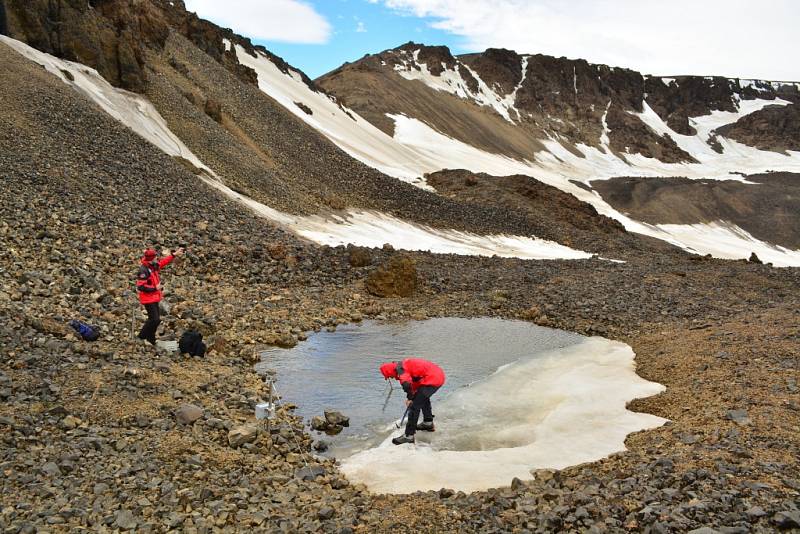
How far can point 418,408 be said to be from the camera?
9898 millimetres

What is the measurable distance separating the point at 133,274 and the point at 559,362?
9.96 metres

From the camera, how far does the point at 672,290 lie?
69.3ft

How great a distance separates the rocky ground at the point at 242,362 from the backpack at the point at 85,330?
0.23 m

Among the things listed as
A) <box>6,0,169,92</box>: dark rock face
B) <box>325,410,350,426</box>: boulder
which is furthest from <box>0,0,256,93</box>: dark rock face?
<box>325,410,350,426</box>: boulder

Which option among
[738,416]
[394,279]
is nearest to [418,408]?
[738,416]

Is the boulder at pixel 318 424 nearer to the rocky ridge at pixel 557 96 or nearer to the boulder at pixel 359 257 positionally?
the boulder at pixel 359 257

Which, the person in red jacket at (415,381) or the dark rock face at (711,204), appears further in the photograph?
the dark rock face at (711,204)

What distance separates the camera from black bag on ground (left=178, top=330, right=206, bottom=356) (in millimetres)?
11742

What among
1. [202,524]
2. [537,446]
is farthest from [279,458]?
[537,446]

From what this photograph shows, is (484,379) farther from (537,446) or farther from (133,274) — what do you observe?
(133,274)

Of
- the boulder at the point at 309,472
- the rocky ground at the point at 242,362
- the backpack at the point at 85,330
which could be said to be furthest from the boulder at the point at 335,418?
the backpack at the point at 85,330

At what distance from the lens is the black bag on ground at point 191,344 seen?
1174 centimetres

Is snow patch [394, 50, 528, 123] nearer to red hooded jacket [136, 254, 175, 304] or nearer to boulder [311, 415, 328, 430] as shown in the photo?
red hooded jacket [136, 254, 175, 304]

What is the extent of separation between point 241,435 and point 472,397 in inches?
195
